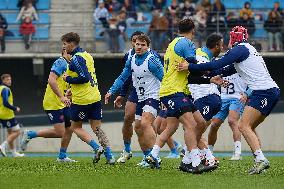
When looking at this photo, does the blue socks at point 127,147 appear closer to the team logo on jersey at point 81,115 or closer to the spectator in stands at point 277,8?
the team logo on jersey at point 81,115

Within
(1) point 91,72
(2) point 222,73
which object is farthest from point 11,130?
(2) point 222,73

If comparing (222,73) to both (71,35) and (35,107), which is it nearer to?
(71,35)

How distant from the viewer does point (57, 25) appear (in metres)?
29.2

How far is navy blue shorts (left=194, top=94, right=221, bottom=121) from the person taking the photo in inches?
615

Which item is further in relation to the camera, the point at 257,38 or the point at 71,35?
the point at 257,38

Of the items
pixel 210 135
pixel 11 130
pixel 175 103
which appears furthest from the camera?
pixel 11 130

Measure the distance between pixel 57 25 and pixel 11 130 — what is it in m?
6.65

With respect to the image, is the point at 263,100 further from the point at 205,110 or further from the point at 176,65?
the point at 205,110

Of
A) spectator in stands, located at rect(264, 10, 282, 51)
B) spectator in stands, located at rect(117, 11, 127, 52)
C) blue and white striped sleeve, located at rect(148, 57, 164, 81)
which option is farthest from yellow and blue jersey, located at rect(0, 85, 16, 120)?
spectator in stands, located at rect(264, 10, 282, 51)

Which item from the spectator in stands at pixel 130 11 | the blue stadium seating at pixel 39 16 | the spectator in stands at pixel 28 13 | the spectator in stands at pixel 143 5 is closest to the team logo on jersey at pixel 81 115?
the spectator in stands at pixel 130 11

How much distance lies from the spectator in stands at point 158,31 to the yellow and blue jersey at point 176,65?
14233mm

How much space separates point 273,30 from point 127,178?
17843 millimetres

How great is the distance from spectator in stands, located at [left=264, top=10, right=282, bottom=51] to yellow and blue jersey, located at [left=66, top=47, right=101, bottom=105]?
14.2m

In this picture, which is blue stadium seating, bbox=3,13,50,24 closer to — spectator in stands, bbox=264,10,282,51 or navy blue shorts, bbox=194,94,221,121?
spectator in stands, bbox=264,10,282,51
